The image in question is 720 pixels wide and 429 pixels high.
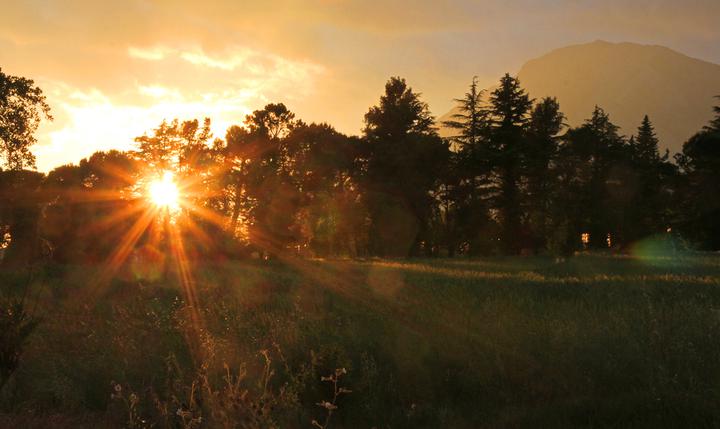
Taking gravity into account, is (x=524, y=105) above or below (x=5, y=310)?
above

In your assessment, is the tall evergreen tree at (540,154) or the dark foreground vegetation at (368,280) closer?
the dark foreground vegetation at (368,280)

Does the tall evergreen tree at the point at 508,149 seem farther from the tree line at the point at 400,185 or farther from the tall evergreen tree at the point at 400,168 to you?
the tall evergreen tree at the point at 400,168

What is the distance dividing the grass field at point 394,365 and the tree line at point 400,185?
27.8 meters

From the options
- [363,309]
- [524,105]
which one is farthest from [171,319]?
[524,105]

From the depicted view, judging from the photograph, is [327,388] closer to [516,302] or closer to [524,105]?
[516,302]

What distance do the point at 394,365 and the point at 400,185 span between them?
128ft

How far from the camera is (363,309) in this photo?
13094mm

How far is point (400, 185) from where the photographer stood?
46969 millimetres

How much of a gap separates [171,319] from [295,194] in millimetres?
33639

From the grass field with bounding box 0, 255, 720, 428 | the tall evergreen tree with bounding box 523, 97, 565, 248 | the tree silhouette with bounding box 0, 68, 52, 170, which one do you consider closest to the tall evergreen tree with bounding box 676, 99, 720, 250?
the tall evergreen tree with bounding box 523, 97, 565, 248

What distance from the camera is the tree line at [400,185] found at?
4247cm

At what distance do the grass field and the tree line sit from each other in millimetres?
27818

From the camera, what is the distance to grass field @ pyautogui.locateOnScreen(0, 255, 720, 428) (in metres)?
6.24

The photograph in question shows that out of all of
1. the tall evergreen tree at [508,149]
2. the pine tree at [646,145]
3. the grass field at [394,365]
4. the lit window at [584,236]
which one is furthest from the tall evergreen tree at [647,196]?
the grass field at [394,365]
